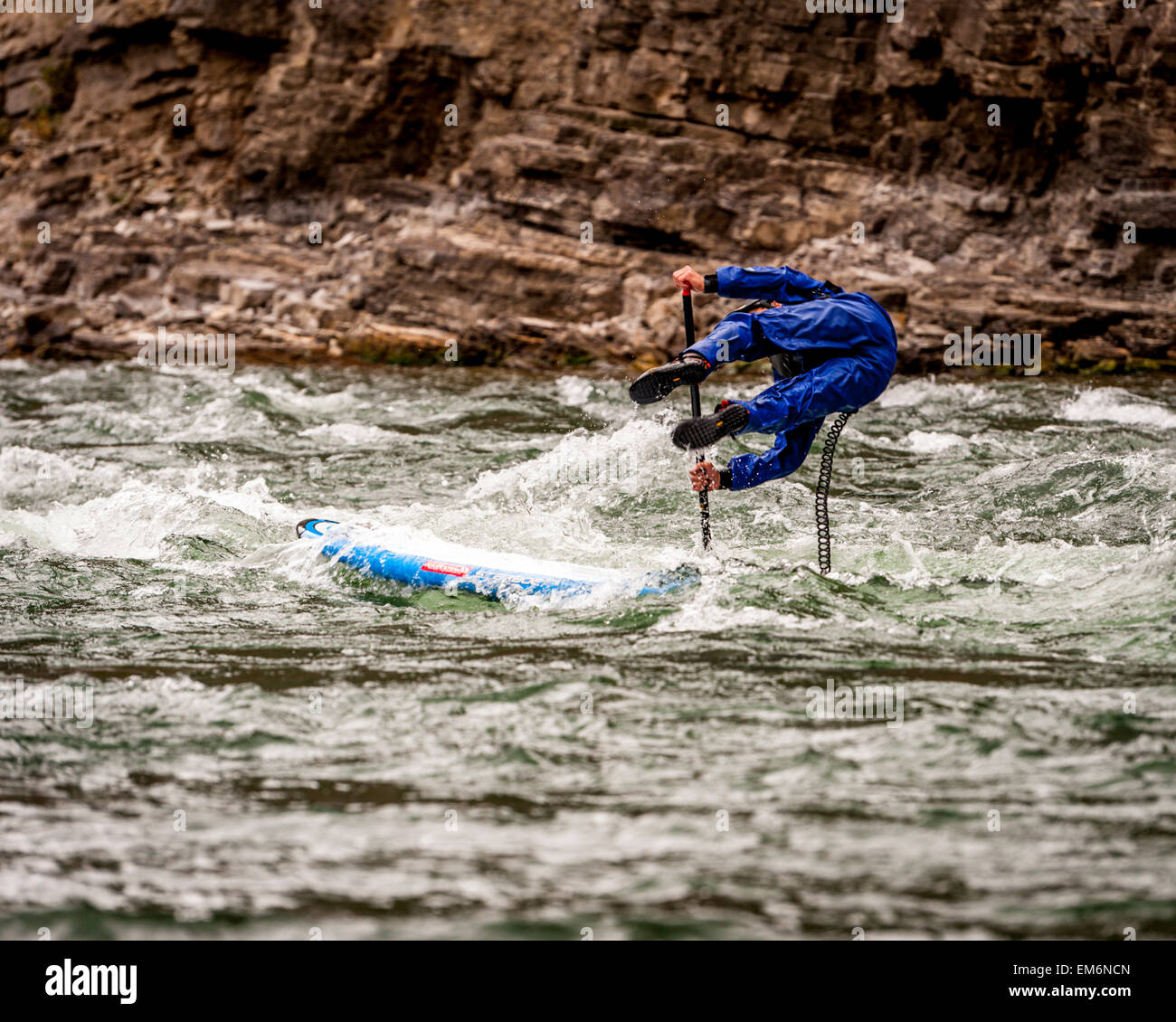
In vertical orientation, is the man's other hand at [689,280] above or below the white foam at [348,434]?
above

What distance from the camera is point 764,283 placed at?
6578 mm

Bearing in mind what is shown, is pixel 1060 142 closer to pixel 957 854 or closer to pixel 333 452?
pixel 333 452

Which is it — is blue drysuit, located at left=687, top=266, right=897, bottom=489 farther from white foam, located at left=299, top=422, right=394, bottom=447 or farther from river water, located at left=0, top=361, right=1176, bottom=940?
white foam, located at left=299, top=422, right=394, bottom=447

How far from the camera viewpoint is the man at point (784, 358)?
6215mm

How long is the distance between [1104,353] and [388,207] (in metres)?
8.87

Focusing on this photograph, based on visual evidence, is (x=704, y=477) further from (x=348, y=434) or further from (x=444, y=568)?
(x=348, y=434)

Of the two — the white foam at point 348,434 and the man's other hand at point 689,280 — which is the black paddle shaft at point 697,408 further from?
the white foam at point 348,434

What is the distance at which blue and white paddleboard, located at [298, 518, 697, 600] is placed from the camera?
626cm

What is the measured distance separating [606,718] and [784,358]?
2.66m

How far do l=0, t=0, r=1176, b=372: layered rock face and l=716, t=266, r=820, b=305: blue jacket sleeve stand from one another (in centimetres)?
782

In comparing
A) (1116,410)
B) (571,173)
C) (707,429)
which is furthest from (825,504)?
(571,173)

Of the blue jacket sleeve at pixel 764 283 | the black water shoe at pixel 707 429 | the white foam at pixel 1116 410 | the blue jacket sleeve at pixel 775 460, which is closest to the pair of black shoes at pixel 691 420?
the black water shoe at pixel 707 429

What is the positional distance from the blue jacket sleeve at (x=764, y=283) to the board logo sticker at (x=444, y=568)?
1857 millimetres
